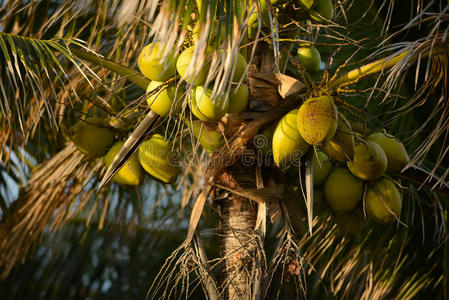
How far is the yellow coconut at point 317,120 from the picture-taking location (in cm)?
137

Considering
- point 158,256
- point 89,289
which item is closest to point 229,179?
point 158,256

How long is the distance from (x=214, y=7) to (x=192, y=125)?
43cm

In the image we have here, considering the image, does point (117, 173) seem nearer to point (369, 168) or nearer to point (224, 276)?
point (224, 276)

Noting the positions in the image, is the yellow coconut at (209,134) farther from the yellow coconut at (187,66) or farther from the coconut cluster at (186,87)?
the yellow coconut at (187,66)

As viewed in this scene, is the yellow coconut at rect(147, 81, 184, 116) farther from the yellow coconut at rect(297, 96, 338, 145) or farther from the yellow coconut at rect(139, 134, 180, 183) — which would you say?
the yellow coconut at rect(297, 96, 338, 145)

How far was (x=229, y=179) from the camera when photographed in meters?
1.67

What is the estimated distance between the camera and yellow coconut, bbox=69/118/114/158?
1839mm

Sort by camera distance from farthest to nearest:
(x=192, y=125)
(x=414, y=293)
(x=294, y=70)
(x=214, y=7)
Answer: (x=414, y=293) < (x=294, y=70) < (x=192, y=125) < (x=214, y=7)

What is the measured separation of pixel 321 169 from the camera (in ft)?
5.76

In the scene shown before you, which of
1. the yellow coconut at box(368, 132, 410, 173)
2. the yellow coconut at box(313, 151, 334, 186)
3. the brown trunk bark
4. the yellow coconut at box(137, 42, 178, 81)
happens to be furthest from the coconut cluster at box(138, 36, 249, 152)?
the yellow coconut at box(368, 132, 410, 173)

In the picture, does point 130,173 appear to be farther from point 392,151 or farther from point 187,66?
point 392,151

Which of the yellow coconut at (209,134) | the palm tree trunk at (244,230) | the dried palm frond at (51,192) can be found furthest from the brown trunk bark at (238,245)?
the dried palm frond at (51,192)

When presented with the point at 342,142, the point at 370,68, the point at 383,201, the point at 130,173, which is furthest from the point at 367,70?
the point at 130,173

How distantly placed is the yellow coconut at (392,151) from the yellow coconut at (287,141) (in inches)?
13.6
